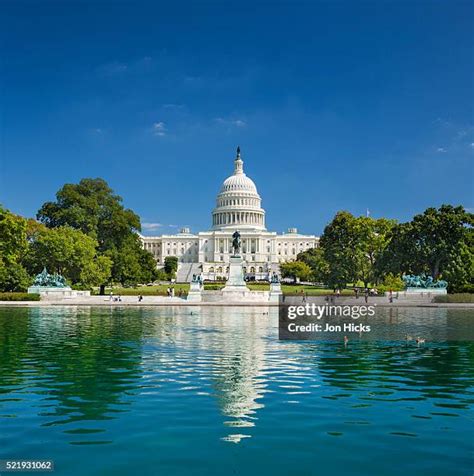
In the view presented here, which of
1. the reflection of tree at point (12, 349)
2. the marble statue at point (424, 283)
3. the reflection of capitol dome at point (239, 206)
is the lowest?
the reflection of tree at point (12, 349)

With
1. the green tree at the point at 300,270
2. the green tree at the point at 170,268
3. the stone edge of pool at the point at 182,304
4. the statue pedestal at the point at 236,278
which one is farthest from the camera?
the green tree at the point at 170,268

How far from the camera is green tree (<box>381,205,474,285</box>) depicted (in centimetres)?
5730

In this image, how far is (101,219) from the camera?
71.8 meters

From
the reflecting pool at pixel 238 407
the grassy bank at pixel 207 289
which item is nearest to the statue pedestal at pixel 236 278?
the grassy bank at pixel 207 289

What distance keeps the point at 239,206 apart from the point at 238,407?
170 m

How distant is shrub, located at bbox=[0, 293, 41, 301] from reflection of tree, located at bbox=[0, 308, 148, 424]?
20.9 m

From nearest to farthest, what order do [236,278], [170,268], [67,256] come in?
1. [67,256]
2. [236,278]
3. [170,268]

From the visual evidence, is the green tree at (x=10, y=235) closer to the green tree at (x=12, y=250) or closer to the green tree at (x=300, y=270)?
the green tree at (x=12, y=250)

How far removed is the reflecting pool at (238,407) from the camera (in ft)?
29.2

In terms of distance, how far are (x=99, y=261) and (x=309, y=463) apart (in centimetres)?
5553

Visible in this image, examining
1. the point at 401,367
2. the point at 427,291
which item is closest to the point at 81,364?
the point at 401,367

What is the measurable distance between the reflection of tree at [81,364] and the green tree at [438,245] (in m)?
38.2

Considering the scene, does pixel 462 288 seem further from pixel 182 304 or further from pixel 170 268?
pixel 170 268

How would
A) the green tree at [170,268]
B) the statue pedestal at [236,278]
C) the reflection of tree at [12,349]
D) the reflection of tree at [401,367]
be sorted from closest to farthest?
the reflection of tree at [401,367] < the reflection of tree at [12,349] < the statue pedestal at [236,278] < the green tree at [170,268]
